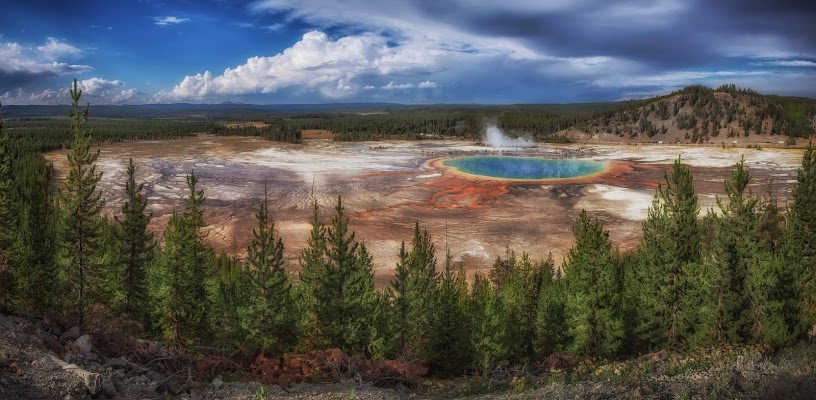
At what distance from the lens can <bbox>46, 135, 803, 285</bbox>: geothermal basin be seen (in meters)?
46.7

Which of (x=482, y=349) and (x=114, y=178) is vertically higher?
(x=114, y=178)

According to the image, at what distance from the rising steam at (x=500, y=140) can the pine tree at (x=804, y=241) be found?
101 meters

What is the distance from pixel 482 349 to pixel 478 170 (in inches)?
2354

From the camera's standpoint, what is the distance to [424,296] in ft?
92.6

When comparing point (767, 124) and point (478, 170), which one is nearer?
point (478, 170)

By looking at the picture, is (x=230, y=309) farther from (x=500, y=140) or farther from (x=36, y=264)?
(x=500, y=140)

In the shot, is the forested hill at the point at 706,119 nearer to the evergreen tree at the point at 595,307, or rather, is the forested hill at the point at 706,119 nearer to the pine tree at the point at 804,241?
the pine tree at the point at 804,241

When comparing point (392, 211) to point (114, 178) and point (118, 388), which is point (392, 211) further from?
point (118, 388)

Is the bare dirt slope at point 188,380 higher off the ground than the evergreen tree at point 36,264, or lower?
higher

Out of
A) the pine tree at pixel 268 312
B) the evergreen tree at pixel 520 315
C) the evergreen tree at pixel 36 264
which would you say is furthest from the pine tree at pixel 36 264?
the evergreen tree at pixel 520 315

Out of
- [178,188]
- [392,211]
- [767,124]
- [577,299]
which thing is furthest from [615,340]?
[767,124]

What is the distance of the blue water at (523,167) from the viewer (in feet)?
263

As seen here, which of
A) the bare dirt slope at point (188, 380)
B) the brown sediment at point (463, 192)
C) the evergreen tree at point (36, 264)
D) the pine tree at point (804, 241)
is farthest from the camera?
the brown sediment at point (463, 192)

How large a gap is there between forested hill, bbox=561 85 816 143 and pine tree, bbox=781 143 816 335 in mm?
117613
